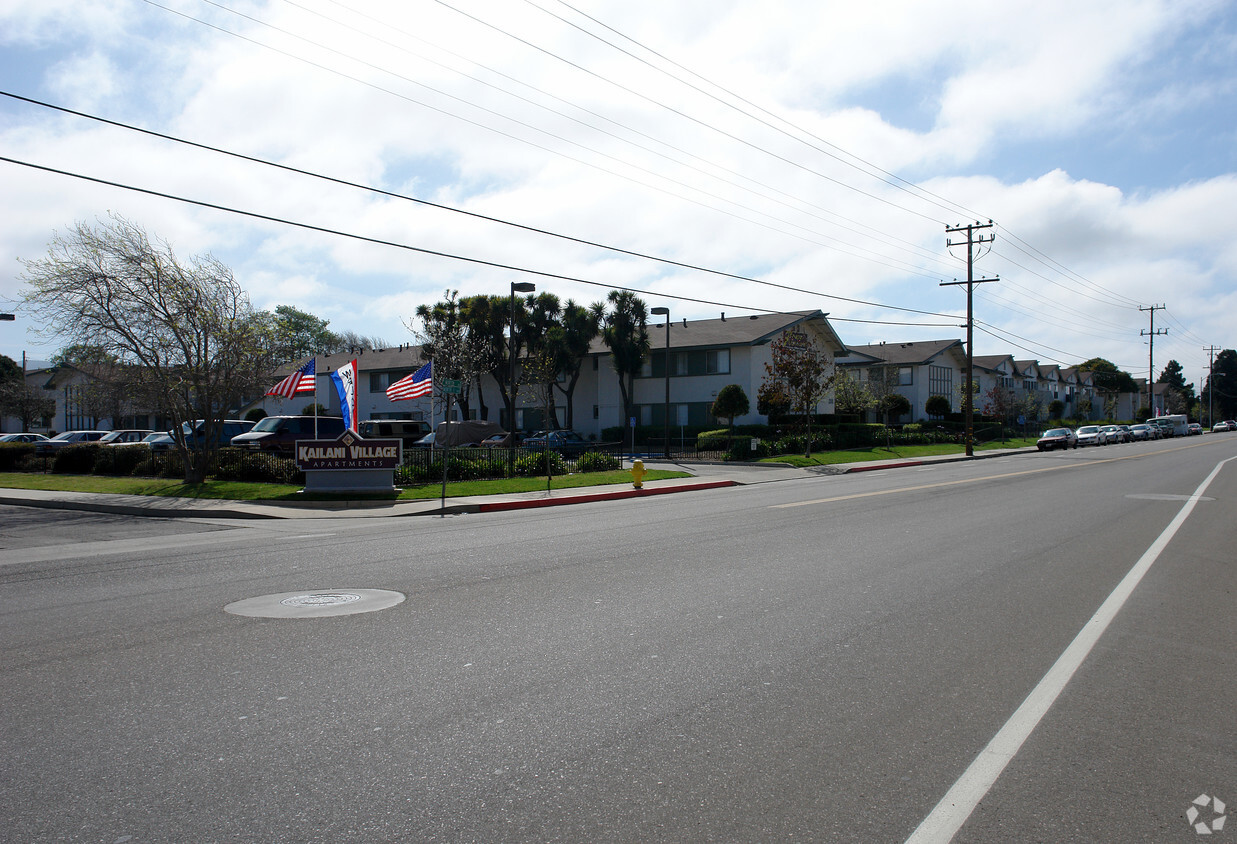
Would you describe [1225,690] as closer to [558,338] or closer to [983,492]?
[983,492]

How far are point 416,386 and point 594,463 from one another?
7800mm

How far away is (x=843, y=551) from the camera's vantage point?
1034 cm

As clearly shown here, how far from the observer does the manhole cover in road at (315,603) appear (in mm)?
6992

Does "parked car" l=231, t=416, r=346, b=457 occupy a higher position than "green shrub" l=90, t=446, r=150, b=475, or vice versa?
"parked car" l=231, t=416, r=346, b=457

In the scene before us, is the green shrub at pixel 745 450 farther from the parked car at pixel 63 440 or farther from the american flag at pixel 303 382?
the parked car at pixel 63 440

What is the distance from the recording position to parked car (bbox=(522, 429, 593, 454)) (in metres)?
30.2

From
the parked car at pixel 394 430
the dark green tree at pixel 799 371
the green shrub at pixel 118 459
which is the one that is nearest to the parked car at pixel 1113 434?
the dark green tree at pixel 799 371

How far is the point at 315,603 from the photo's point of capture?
24.3ft

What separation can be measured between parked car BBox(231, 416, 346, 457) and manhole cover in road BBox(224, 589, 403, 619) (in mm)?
21982

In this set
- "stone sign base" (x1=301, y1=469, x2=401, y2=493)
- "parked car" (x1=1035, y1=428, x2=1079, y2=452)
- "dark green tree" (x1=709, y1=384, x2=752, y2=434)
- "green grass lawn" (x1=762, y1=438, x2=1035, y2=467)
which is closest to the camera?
"stone sign base" (x1=301, y1=469, x2=401, y2=493)

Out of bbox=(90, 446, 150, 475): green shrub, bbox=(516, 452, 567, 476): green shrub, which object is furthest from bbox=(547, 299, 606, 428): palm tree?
bbox=(90, 446, 150, 475): green shrub

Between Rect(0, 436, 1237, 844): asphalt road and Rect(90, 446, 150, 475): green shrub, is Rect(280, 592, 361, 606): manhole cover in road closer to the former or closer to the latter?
Rect(0, 436, 1237, 844): asphalt road

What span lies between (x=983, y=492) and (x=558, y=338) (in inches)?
1191

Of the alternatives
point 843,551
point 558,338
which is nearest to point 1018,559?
point 843,551
